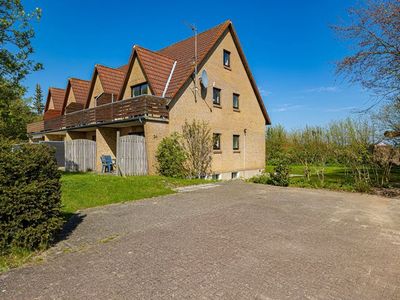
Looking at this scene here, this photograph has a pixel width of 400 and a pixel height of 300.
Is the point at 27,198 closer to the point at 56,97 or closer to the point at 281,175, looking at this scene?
the point at 281,175

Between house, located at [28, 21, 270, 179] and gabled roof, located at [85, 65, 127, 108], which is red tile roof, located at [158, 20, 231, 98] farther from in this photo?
gabled roof, located at [85, 65, 127, 108]

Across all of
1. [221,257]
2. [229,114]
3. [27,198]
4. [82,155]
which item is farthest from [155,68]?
[221,257]

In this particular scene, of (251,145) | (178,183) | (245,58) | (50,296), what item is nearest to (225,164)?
(251,145)

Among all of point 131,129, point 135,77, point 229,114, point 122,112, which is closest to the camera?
point 122,112

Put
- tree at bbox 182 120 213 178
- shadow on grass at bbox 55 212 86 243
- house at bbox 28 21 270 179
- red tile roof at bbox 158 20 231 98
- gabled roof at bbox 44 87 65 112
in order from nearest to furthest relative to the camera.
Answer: shadow on grass at bbox 55 212 86 243 → house at bbox 28 21 270 179 → tree at bbox 182 120 213 178 → red tile roof at bbox 158 20 231 98 → gabled roof at bbox 44 87 65 112

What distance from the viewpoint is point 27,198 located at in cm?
468

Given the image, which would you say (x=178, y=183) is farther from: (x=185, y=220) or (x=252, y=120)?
(x=252, y=120)

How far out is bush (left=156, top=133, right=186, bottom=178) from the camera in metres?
15.2

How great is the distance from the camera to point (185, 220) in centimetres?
696

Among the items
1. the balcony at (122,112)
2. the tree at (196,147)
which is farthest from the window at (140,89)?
the tree at (196,147)

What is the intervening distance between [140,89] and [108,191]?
422 inches

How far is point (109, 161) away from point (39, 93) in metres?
73.9

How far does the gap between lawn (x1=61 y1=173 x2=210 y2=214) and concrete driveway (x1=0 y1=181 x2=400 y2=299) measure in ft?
3.97

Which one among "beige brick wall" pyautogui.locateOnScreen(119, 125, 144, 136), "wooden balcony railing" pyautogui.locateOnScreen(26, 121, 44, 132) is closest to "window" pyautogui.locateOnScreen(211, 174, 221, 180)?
"beige brick wall" pyautogui.locateOnScreen(119, 125, 144, 136)
